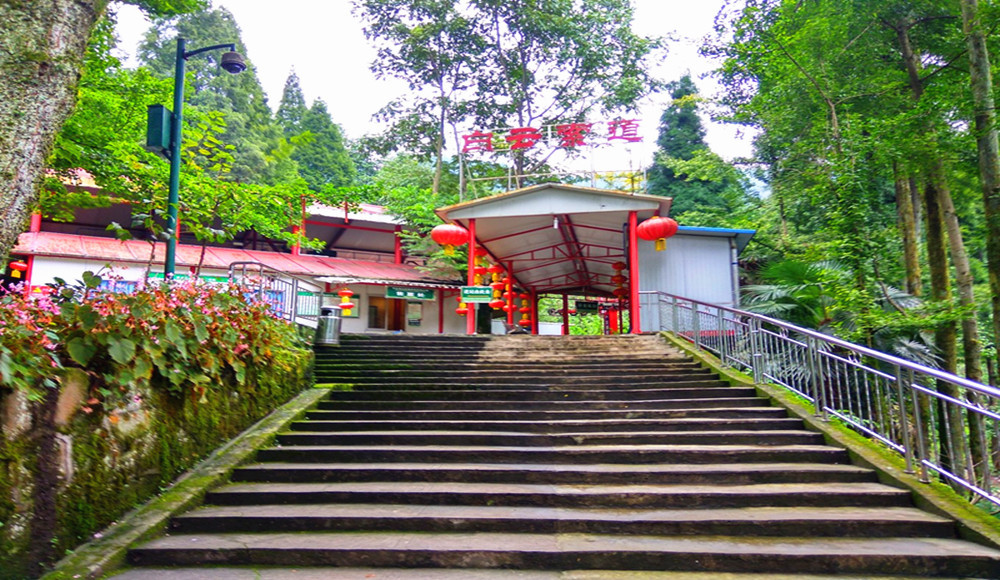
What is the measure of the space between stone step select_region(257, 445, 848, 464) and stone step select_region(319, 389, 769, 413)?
3.90ft

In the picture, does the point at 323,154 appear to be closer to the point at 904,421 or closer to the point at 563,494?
the point at 563,494

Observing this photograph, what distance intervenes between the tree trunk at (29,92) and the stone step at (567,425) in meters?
3.52

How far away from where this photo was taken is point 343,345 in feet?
32.7

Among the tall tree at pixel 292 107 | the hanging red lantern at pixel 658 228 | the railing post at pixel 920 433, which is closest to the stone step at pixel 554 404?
the railing post at pixel 920 433

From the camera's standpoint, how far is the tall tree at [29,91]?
3.57 m

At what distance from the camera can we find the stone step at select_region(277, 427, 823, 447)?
5.63 m

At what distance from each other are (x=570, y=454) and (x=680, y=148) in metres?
22.6

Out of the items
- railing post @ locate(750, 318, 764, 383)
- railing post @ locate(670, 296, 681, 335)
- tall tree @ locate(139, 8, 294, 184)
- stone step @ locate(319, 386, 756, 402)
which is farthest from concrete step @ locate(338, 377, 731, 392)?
tall tree @ locate(139, 8, 294, 184)

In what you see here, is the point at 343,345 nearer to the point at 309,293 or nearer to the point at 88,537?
the point at 309,293

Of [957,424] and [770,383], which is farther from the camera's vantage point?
[770,383]

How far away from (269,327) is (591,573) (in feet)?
15.2

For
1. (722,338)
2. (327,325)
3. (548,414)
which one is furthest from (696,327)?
(327,325)

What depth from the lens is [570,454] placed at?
17.8 feet

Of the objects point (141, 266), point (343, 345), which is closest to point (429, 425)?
point (343, 345)
